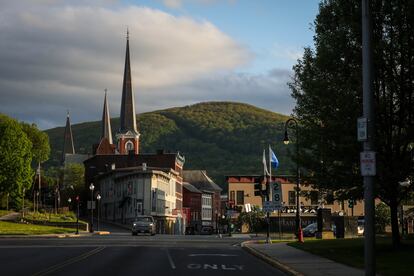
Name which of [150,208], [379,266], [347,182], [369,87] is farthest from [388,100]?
[150,208]

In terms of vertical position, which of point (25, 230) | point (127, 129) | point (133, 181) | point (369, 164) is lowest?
point (25, 230)

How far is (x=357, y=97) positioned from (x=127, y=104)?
13400 cm

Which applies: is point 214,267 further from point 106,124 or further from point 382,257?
point 106,124

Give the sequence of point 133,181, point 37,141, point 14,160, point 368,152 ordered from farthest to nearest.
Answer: point 37,141 < point 133,181 < point 14,160 < point 368,152

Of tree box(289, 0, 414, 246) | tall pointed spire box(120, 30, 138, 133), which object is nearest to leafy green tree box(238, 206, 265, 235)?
tree box(289, 0, 414, 246)

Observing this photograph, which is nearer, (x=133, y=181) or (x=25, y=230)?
(x=25, y=230)

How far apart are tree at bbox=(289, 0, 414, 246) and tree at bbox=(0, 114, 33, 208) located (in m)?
75.2

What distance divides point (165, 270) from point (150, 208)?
85.8m

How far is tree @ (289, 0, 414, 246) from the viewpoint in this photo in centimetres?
2497

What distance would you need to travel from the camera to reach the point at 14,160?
96.3 m

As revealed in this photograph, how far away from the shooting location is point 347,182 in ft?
85.9

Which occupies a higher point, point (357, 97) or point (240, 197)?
point (357, 97)

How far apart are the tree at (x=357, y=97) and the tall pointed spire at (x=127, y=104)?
13012cm

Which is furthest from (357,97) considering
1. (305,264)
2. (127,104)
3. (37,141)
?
(127,104)
